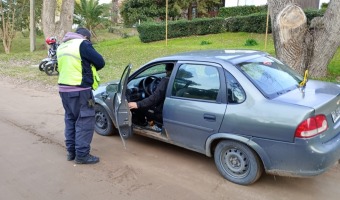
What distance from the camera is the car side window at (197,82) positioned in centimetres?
383

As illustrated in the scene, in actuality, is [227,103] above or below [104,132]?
above

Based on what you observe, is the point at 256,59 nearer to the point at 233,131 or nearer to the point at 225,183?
the point at 233,131

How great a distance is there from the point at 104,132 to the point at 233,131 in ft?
8.14

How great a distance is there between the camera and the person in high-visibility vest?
3994 mm

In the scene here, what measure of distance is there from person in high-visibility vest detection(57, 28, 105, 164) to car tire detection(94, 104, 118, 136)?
0.81m

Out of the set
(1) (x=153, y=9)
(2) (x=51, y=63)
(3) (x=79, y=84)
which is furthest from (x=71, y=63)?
(1) (x=153, y=9)

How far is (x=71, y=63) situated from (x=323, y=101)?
2.88 m

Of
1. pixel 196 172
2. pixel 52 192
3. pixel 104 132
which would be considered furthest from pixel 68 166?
pixel 196 172

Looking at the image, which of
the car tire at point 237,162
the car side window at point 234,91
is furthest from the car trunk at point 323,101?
the car tire at point 237,162

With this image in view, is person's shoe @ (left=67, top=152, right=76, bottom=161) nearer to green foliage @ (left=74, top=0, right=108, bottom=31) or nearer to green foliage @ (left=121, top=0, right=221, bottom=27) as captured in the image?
green foliage @ (left=121, top=0, right=221, bottom=27)

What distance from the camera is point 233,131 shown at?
3.56 meters

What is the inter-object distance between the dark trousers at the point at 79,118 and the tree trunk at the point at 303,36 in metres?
4.74

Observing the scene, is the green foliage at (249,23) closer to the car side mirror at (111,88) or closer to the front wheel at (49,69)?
the front wheel at (49,69)

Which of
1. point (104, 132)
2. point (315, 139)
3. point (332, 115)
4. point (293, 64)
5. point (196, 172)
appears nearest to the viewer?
point (315, 139)
